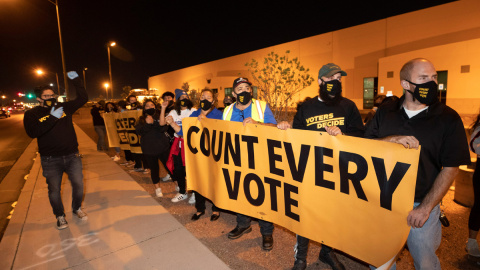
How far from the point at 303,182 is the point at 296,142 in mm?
394

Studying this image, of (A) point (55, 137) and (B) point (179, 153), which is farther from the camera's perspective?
(B) point (179, 153)

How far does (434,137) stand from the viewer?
77.9 inches

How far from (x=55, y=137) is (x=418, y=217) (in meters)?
4.45

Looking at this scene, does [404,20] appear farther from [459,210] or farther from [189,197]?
[189,197]

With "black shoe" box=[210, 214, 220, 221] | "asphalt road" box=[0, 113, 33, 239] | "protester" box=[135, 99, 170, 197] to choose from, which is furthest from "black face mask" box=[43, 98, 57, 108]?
"black shoe" box=[210, 214, 220, 221]

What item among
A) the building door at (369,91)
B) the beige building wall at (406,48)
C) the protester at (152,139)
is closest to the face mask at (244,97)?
the protester at (152,139)

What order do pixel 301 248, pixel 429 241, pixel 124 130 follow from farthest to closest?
pixel 124 130
pixel 301 248
pixel 429 241

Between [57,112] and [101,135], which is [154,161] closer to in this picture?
[57,112]

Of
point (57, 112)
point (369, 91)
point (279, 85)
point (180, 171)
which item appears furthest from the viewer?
point (279, 85)

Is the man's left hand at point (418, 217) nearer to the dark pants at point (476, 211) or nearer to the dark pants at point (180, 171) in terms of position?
the dark pants at point (476, 211)

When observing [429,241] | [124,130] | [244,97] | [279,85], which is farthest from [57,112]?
[279,85]

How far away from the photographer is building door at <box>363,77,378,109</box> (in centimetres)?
2082

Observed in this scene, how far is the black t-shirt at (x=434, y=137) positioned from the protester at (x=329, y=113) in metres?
0.55

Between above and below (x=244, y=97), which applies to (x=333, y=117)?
below
